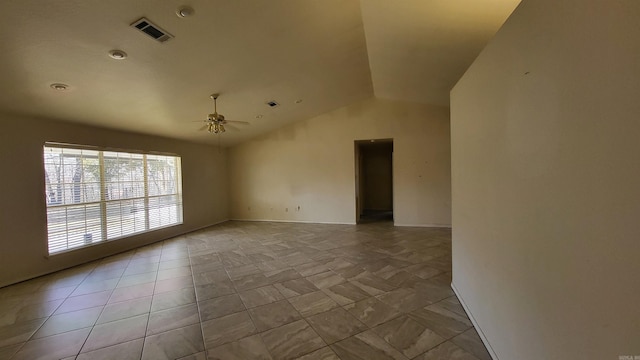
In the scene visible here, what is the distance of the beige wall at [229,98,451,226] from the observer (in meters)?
6.75

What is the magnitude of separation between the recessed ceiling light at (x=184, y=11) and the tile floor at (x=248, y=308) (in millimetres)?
3153

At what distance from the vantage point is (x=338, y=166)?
7.50 meters

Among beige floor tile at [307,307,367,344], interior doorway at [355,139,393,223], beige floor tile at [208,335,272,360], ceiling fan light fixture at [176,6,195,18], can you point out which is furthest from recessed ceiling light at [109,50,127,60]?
interior doorway at [355,139,393,223]

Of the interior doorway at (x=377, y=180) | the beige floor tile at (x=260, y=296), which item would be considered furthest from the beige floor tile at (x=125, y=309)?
the interior doorway at (x=377, y=180)

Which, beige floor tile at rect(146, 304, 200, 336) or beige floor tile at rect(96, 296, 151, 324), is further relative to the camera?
beige floor tile at rect(96, 296, 151, 324)

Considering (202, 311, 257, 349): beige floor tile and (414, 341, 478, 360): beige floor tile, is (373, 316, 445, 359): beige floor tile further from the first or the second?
(202, 311, 257, 349): beige floor tile

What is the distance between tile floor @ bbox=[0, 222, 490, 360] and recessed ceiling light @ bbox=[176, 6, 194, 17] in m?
3.15

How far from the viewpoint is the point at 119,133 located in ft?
17.4

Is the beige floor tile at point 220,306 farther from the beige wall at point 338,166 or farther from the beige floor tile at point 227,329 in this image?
the beige wall at point 338,166

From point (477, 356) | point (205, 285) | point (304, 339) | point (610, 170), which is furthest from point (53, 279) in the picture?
point (610, 170)

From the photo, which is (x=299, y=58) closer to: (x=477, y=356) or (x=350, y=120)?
(x=350, y=120)

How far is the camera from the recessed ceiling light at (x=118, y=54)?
289 cm

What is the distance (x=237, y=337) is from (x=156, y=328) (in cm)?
88

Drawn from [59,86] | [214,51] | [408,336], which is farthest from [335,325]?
[59,86]
